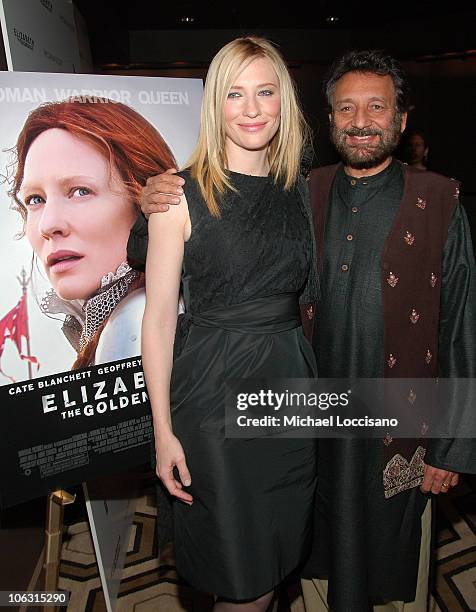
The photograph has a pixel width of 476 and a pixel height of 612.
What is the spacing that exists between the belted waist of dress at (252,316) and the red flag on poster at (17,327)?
1.56 ft

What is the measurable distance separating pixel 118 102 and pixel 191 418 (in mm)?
950

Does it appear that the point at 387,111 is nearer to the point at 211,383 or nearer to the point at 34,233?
the point at 211,383

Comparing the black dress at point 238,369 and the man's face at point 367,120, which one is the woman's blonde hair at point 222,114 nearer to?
the black dress at point 238,369

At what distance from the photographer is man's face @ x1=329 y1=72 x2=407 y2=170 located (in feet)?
5.34

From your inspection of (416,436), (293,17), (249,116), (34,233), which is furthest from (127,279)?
(293,17)

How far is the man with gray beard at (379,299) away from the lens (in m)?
1.63

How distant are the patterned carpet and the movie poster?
0.80 metres

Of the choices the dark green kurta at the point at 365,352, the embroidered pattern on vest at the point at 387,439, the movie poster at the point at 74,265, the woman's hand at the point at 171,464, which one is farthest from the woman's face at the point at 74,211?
the embroidered pattern on vest at the point at 387,439

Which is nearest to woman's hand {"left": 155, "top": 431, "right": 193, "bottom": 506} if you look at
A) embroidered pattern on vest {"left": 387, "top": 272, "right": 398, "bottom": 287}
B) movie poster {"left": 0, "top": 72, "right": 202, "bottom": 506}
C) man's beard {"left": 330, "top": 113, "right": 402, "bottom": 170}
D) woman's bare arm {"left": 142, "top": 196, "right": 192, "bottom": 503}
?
woman's bare arm {"left": 142, "top": 196, "right": 192, "bottom": 503}

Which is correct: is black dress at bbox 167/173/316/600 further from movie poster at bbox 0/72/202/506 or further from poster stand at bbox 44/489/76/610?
poster stand at bbox 44/489/76/610

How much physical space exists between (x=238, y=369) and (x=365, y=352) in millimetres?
377

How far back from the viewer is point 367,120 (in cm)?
162

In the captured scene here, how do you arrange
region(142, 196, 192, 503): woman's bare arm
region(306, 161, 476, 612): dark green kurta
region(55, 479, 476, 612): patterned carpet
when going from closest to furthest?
region(142, 196, 192, 503): woman's bare arm → region(306, 161, 476, 612): dark green kurta → region(55, 479, 476, 612): patterned carpet

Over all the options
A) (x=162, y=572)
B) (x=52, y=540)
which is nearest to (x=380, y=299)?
(x=52, y=540)
